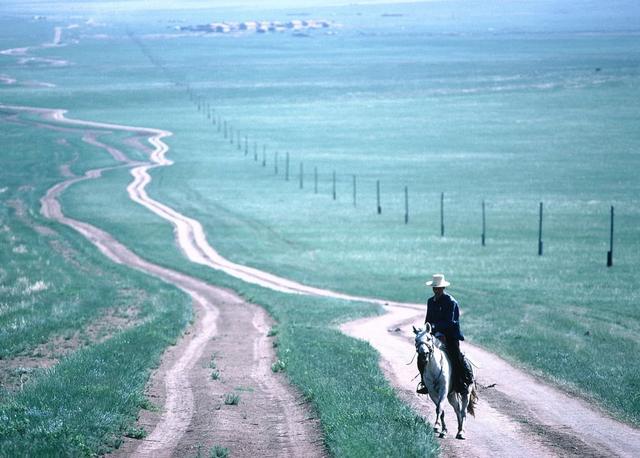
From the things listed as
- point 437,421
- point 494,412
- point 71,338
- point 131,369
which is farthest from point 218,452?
point 71,338

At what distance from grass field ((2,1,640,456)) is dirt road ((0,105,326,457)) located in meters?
0.72

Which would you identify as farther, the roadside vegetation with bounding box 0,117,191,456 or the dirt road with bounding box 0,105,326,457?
the dirt road with bounding box 0,105,326,457

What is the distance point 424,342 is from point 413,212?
66503 mm

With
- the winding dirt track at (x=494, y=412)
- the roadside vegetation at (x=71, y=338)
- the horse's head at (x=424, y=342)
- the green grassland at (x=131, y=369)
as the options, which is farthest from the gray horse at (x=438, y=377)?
the roadside vegetation at (x=71, y=338)

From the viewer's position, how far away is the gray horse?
56.6 feet

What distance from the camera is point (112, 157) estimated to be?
118m

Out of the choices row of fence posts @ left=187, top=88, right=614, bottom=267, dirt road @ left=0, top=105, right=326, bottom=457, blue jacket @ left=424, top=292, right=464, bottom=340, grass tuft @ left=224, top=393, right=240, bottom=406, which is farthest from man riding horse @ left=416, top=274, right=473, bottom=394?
row of fence posts @ left=187, top=88, right=614, bottom=267

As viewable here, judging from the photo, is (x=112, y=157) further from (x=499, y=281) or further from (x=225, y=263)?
(x=499, y=281)

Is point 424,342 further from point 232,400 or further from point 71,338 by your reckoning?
point 71,338

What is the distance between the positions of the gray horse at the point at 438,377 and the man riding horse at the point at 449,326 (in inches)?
5.1

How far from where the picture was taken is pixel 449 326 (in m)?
17.9

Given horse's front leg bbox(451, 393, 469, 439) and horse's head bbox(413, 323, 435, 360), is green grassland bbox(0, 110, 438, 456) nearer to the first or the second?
horse's front leg bbox(451, 393, 469, 439)

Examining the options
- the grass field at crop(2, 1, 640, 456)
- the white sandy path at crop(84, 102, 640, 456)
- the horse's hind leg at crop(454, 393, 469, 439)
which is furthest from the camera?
the grass field at crop(2, 1, 640, 456)

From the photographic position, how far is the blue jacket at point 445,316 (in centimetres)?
1778
